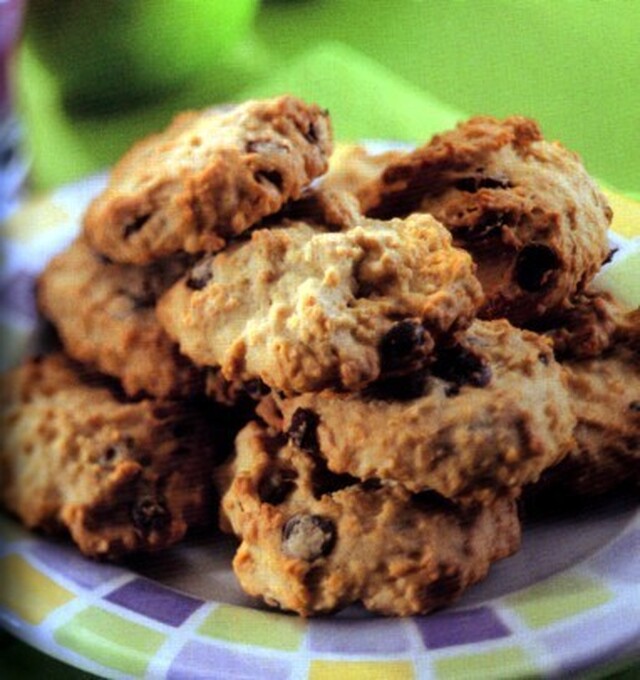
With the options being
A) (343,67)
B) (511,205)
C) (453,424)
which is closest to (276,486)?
(453,424)

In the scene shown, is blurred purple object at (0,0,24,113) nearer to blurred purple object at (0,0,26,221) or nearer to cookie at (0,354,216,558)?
blurred purple object at (0,0,26,221)

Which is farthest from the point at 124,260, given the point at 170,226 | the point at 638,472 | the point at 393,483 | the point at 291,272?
the point at 638,472

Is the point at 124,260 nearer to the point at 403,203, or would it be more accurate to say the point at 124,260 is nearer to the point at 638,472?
the point at 403,203

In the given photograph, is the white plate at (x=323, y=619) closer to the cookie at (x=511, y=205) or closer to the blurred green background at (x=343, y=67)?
the cookie at (x=511, y=205)

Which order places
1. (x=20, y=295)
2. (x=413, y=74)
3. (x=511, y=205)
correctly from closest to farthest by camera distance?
(x=511, y=205) < (x=413, y=74) < (x=20, y=295)

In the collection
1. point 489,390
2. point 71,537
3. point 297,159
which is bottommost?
point 71,537

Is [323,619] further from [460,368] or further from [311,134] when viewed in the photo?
[311,134]
